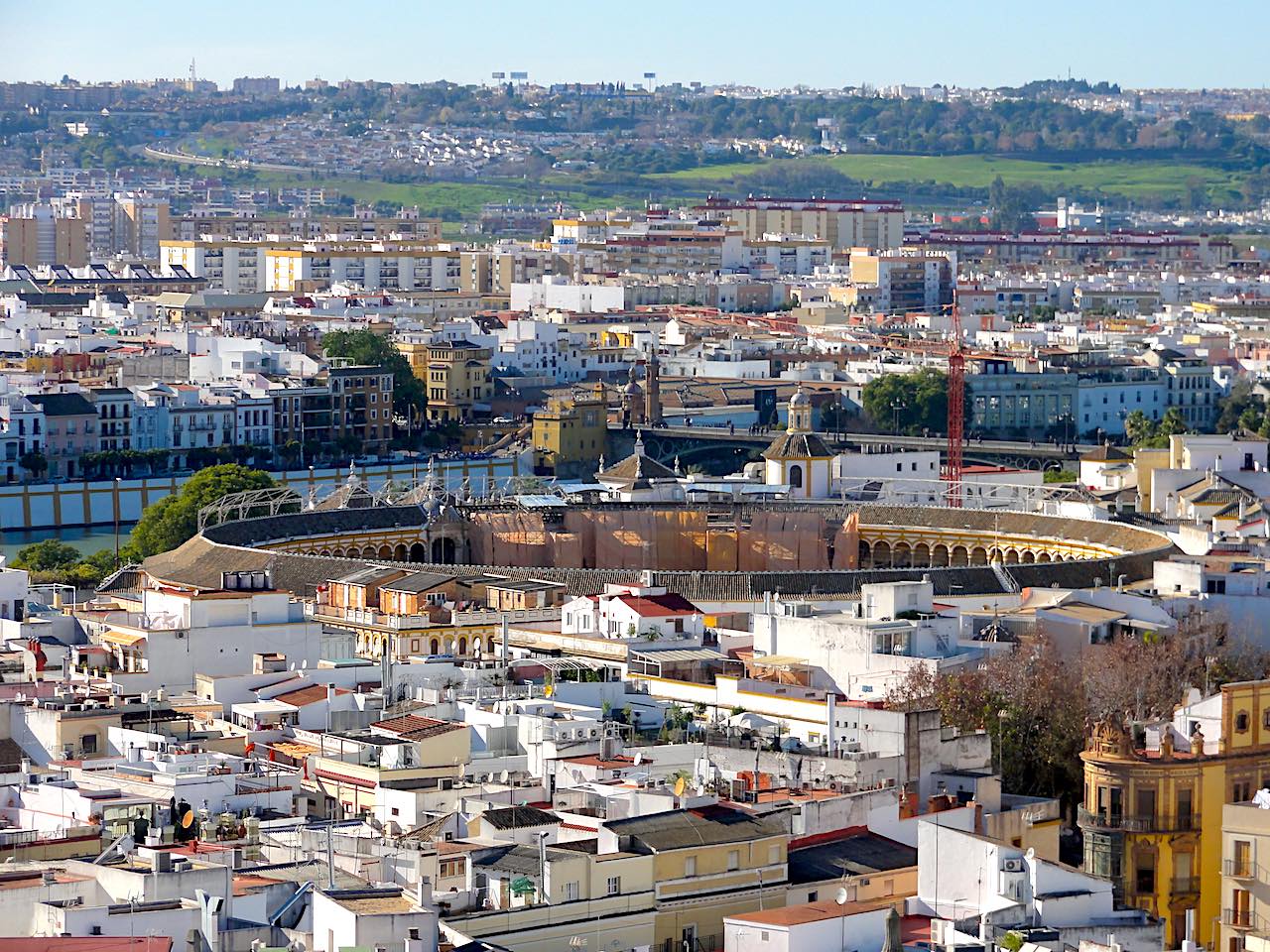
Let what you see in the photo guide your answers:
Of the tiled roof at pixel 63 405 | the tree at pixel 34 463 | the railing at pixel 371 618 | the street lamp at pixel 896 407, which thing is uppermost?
the railing at pixel 371 618

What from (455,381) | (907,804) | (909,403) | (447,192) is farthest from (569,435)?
(447,192)

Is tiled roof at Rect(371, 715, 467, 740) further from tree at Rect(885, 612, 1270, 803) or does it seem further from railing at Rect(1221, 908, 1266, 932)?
railing at Rect(1221, 908, 1266, 932)

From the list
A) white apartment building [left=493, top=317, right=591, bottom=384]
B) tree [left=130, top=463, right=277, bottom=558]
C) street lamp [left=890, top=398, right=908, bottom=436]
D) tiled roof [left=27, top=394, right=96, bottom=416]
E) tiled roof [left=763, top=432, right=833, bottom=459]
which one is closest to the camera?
tree [left=130, top=463, right=277, bottom=558]

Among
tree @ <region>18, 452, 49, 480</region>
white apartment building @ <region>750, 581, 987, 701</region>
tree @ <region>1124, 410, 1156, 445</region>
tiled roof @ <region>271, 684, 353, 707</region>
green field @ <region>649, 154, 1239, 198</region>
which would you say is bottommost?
green field @ <region>649, 154, 1239, 198</region>

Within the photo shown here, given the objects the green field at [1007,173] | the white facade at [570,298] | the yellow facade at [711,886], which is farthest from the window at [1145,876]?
the green field at [1007,173]

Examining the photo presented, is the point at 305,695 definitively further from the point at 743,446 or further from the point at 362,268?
the point at 362,268

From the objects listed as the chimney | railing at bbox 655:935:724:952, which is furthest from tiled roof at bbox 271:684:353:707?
railing at bbox 655:935:724:952

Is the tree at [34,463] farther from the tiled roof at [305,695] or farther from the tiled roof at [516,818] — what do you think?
the tiled roof at [516,818]
